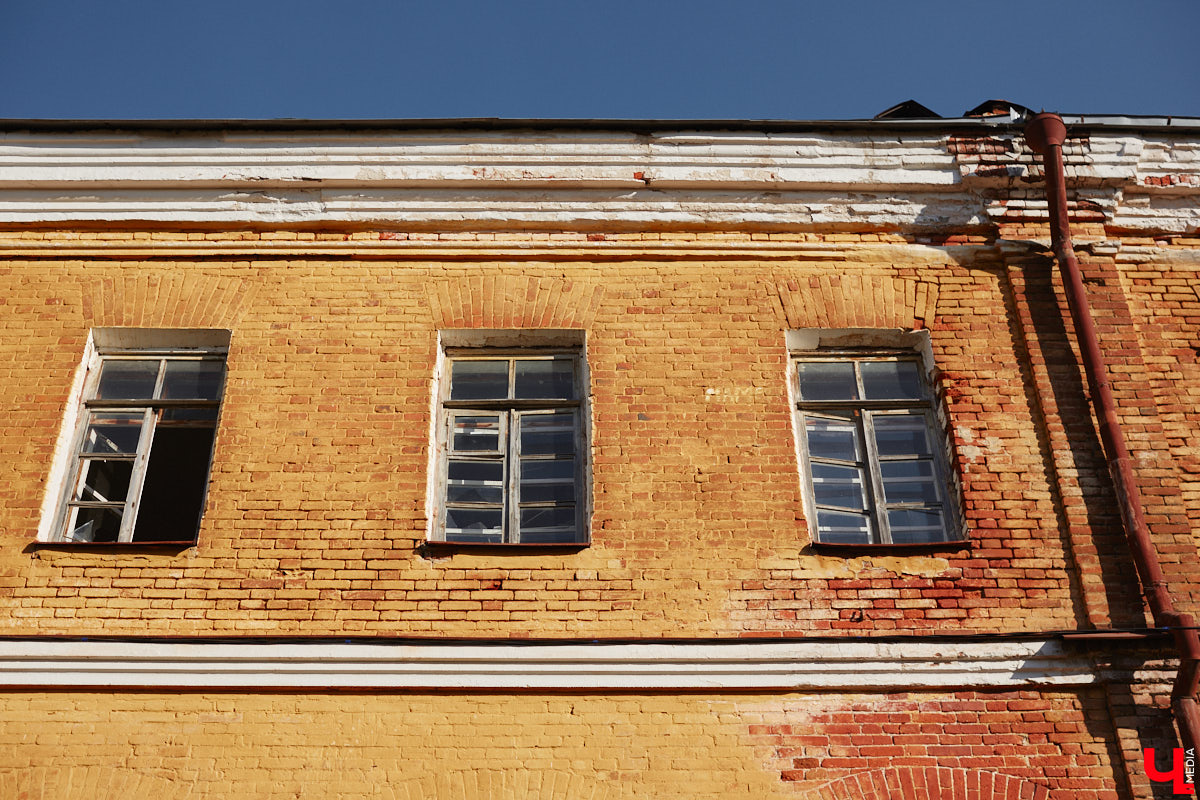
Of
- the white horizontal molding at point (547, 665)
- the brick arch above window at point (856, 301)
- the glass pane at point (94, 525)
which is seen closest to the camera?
the white horizontal molding at point (547, 665)

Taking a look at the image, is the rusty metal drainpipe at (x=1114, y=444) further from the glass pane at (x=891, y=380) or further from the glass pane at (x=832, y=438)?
the glass pane at (x=832, y=438)

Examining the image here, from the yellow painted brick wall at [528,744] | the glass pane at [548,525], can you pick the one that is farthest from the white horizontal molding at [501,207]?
the yellow painted brick wall at [528,744]

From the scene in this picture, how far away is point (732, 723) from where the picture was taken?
5559 millimetres

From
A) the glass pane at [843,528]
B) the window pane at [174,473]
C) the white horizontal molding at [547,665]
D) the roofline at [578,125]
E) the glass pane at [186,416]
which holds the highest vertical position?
the roofline at [578,125]

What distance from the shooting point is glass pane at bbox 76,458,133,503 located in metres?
6.44

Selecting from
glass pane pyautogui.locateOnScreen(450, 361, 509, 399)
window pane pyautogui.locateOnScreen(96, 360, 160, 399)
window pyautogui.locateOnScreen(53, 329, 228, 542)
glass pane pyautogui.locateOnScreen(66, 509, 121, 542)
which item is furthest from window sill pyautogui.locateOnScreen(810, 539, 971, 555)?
window pane pyautogui.locateOnScreen(96, 360, 160, 399)

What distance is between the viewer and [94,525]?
6332 millimetres

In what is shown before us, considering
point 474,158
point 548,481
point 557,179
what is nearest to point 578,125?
point 557,179

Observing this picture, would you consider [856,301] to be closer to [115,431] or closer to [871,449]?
[871,449]

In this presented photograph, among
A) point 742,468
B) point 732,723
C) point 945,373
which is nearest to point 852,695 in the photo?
point 732,723

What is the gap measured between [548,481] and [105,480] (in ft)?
8.28

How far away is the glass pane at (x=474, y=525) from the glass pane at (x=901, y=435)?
2.24 m

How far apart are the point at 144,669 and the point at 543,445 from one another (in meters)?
2.42

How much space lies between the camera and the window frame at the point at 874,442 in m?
6.32
